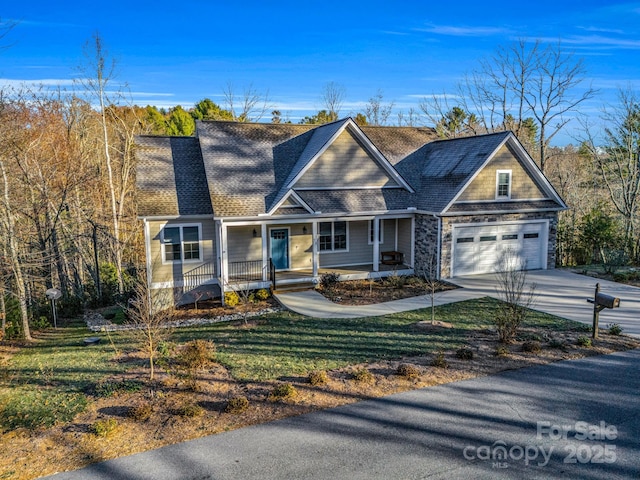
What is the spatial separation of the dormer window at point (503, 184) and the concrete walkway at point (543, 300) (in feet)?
11.7

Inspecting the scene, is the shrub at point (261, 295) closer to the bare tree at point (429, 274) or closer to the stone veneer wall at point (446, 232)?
the bare tree at point (429, 274)

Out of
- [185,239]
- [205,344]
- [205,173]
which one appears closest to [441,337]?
[205,344]

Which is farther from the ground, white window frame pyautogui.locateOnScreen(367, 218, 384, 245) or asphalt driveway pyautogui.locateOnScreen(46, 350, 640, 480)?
white window frame pyautogui.locateOnScreen(367, 218, 384, 245)

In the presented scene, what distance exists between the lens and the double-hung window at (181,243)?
16.8m

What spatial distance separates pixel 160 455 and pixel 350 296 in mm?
10596

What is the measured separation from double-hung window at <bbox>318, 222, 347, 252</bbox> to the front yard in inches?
230

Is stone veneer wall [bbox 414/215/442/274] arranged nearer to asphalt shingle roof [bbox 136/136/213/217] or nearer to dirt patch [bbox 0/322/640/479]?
dirt patch [bbox 0/322/640/479]

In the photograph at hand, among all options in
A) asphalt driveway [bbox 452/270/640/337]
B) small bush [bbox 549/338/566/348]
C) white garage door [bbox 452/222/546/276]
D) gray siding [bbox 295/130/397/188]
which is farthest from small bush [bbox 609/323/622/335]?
gray siding [bbox 295/130/397/188]

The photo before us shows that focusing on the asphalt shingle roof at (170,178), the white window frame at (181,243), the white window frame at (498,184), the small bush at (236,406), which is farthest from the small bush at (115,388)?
the white window frame at (498,184)

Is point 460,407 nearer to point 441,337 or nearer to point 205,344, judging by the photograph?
point 441,337

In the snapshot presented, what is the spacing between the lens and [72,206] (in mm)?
24578

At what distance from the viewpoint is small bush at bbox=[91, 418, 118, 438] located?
23.8 ft

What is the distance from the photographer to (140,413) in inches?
306

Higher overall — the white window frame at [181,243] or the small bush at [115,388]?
the white window frame at [181,243]
